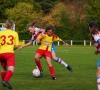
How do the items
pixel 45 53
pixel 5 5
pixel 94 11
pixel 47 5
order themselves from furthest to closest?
pixel 47 5 < pixel 5 5 < pixel 94 11 < pixel 45 53

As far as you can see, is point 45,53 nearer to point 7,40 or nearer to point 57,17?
point 7,40

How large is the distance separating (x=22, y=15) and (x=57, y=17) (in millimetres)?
6299

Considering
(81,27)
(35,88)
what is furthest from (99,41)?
(81,27)

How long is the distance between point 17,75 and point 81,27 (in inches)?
2021

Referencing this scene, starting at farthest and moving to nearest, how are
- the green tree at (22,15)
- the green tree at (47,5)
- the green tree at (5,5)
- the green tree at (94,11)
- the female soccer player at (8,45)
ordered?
the green tree at (47,5), the green tree at (5,5), the green tree at (22,15), the green tree at (94,11), the female soccer player at (8,45)

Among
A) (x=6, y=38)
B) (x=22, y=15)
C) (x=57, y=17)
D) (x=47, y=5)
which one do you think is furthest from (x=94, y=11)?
(x=6, y=38)

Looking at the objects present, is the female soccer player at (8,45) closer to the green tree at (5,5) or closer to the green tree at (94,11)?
the green tree at (94,11)

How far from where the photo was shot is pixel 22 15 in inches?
2571

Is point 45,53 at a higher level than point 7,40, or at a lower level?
lower

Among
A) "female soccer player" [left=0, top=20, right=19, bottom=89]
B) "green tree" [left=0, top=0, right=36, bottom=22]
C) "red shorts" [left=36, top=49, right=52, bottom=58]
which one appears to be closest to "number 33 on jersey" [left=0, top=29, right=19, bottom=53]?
"female soccer player" [left=0, top=20, right=19, bottom=89]

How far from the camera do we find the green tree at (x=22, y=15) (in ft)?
214

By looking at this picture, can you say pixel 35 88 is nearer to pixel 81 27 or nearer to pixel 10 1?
pixel 81 27

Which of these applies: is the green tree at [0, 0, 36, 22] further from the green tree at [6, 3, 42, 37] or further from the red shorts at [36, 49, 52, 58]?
the red shorts at [36, 49, 52, 58]

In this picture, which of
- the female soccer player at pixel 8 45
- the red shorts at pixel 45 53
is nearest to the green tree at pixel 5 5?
the red shorts at pixel 45 53
